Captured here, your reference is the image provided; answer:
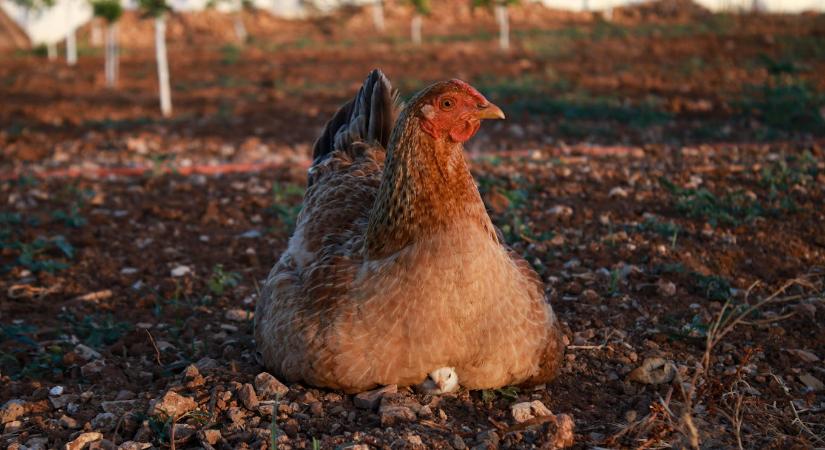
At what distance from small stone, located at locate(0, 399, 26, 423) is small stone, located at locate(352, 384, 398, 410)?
61.3 inches

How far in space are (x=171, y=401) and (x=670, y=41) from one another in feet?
85.8

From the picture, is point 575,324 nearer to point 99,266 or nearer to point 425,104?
point 425,104

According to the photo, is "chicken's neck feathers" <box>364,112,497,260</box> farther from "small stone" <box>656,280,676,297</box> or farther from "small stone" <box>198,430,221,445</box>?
"small stone" <box>656,280,676,297</box>

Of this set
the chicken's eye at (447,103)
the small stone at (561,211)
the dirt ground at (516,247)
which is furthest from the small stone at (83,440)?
the small stone at (561,211)

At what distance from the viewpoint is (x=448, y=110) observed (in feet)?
11.4

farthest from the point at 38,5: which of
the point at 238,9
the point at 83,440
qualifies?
the point at 83,440

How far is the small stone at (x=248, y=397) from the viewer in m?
Answer: 3.48

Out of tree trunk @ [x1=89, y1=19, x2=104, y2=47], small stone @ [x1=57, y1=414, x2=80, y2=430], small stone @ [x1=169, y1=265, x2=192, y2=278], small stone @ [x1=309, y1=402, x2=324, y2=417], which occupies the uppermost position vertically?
tree trunk @ [x1=89, y1=19, x2=104, y2=47]

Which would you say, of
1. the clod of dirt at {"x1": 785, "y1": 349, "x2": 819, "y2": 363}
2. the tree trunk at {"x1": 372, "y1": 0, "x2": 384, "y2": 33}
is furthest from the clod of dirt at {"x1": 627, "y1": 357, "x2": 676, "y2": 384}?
the tree trunk at {"x1": 372, "y1": 0, "x2": 384, "y2": 33}

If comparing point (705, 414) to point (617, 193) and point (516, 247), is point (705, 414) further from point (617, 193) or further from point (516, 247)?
point (617, 193)

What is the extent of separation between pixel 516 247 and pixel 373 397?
262 centimetres

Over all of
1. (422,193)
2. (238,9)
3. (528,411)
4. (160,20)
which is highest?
(238,9)

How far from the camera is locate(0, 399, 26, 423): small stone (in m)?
3.58

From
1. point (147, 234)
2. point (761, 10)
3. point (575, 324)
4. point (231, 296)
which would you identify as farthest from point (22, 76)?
point (761, 10)
